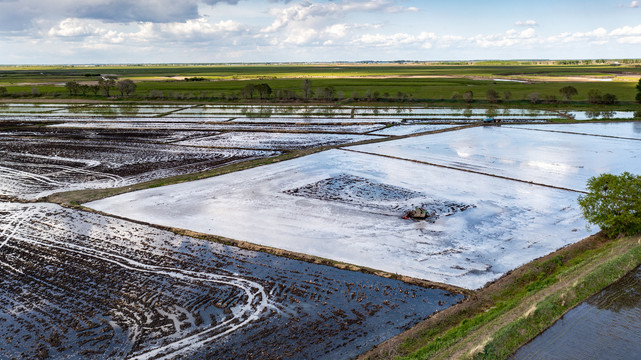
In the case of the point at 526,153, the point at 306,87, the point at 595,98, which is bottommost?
the point at 526,153

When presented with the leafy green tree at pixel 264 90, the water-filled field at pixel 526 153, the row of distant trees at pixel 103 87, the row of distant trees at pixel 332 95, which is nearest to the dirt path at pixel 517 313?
the water-filled field at pixel 526 153

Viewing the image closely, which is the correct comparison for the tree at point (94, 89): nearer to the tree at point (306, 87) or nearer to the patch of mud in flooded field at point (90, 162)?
A: the tree at point (306, 87)

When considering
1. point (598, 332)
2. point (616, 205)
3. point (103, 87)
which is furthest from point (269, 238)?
point (103, 87)

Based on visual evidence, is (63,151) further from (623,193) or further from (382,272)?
(623,193)

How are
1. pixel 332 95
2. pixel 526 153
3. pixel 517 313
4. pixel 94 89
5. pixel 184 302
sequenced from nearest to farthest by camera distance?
pixel 517 313, pixel 184 302, pixel 526 153, pixel 332 95, pixel 94 89

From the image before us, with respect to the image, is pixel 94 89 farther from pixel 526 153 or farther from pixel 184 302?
pixel 184 302

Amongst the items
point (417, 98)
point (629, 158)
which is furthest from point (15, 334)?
point (417, 98)

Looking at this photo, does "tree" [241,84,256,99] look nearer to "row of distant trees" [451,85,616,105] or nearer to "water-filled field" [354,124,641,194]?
"row of distant trees" [451,85,616,105]
